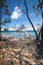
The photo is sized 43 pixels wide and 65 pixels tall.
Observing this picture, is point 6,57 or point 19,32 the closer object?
point 6,57

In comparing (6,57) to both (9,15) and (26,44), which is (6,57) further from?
(9,15)

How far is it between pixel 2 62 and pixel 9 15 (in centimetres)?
734

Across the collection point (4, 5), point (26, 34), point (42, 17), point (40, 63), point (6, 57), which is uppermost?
point (4, 5)

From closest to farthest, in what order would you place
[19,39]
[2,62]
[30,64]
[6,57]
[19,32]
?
1. [2,62]
2. [6,57]
3. [30,64]
4. [19,39]
5. [19,32]

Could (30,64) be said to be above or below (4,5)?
below

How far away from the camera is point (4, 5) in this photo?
44.5 ft

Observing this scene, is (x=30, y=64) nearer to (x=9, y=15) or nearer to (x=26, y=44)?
(x=26, y=44)

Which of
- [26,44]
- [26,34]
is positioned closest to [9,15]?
[26,34]

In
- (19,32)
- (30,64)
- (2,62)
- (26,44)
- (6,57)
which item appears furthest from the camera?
(19,32)

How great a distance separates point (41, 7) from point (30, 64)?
6.53m

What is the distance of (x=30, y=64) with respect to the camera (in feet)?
27.1

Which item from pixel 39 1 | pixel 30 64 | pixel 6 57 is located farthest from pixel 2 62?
pixel 39 1

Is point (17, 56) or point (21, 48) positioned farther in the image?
point (21, 48)

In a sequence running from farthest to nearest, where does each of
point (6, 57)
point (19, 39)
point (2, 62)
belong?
point (19, 39)
point (6, 57)
point (2, 62)
